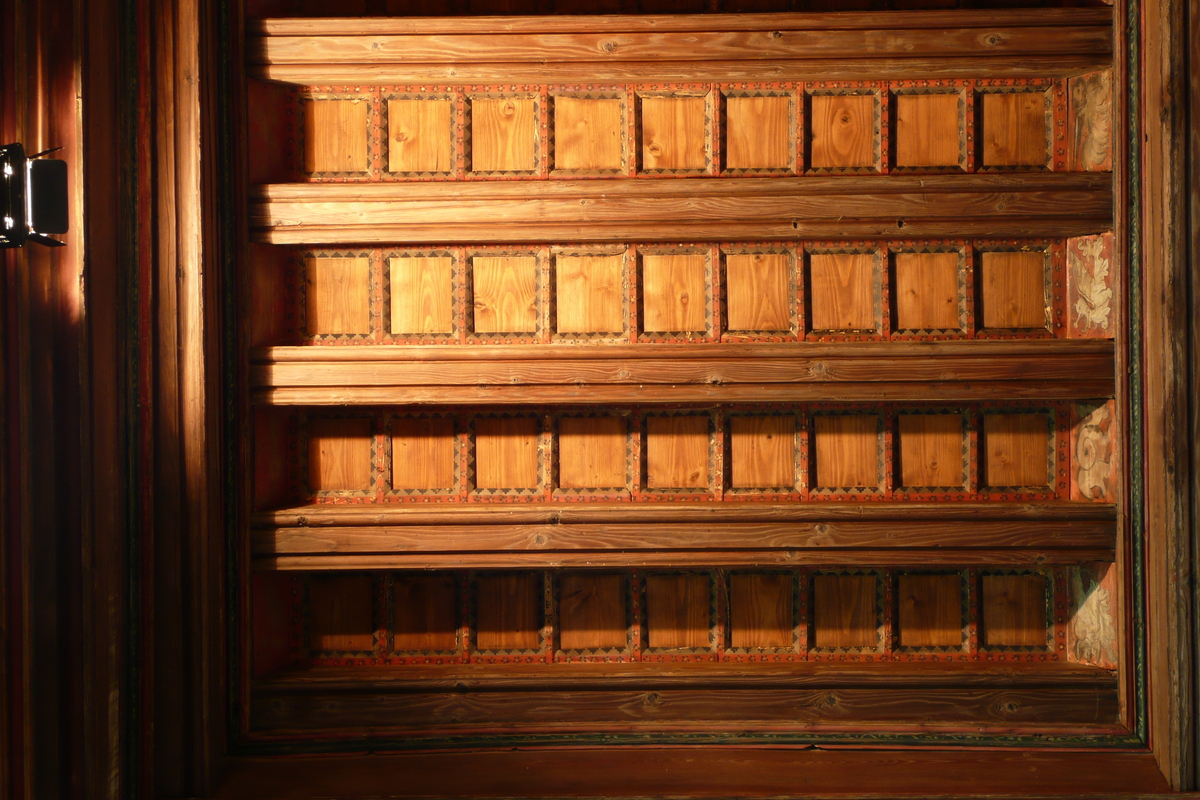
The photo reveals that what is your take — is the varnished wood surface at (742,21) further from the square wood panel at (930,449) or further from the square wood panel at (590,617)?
the square wood panel at (590,617)

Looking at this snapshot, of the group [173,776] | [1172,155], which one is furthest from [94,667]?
[1172,155]

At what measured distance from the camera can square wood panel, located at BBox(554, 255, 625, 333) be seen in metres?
3.11

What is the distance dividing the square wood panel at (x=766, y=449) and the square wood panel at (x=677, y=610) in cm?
47

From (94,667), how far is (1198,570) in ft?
12.3

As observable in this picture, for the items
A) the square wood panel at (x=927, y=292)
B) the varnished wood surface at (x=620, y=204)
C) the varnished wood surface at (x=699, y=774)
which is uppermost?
the varnished wood surface at (x=620, y=204)

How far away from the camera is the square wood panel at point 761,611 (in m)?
3.17

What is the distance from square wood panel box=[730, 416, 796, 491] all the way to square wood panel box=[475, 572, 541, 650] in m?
0.97

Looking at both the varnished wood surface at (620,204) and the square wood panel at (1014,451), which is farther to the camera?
the square wood panel at (1014,451)

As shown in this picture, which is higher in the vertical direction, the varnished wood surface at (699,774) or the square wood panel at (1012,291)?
the square wood panel at (1012,291)

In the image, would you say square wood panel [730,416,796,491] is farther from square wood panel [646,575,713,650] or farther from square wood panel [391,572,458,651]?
square wood panel [391,572,458,651]

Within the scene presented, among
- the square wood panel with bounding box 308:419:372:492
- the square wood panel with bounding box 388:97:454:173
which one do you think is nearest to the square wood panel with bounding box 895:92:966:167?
the square wood panel with bounding box 388:97:454:173

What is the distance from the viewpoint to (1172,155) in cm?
285

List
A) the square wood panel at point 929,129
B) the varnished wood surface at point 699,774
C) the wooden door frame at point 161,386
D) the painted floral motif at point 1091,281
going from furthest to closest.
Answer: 1. the square wood panel at point 929,129
2. the painted floral motif at point 1091,281
3. the varnished wood surface at point 699,774
4. the wooden door frame at point 161,386

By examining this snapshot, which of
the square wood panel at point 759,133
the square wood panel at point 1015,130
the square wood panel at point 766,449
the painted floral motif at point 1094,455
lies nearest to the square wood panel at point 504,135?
the square wood panel at point 759,133
